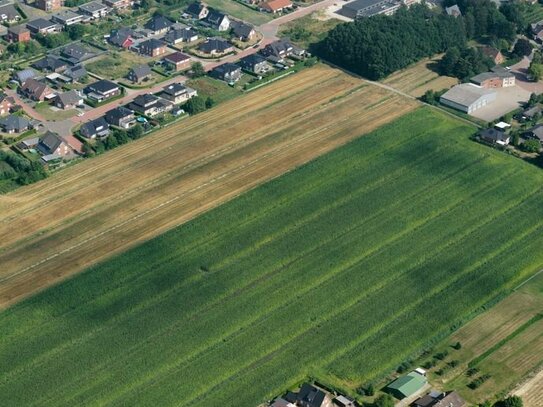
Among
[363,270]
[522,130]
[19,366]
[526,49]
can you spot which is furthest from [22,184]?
[526,49]

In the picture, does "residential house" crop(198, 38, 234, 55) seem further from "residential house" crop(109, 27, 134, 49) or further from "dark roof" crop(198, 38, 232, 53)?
"residential house" crop(109, 27, 134, 49)

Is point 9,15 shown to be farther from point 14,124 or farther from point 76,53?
point 14,124

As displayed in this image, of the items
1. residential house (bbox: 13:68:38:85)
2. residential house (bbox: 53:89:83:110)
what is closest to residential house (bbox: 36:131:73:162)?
residential house (bbox: 53:89:83:110)

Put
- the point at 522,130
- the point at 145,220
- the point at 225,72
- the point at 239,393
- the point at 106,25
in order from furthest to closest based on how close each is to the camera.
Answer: the point at 106,25 → the point at 225,72 → the point at 522,130 → the point at 145,220 → the point at 239,393

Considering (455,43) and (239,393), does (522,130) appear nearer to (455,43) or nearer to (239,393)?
(455,43)

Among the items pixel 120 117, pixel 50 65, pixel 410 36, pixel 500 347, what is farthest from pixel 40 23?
pixel 500 347

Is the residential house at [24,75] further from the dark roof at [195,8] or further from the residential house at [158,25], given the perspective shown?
the dark roof at [195,8]

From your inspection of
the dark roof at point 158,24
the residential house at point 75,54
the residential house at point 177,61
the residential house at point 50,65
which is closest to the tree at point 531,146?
the residential house at point 177,61
